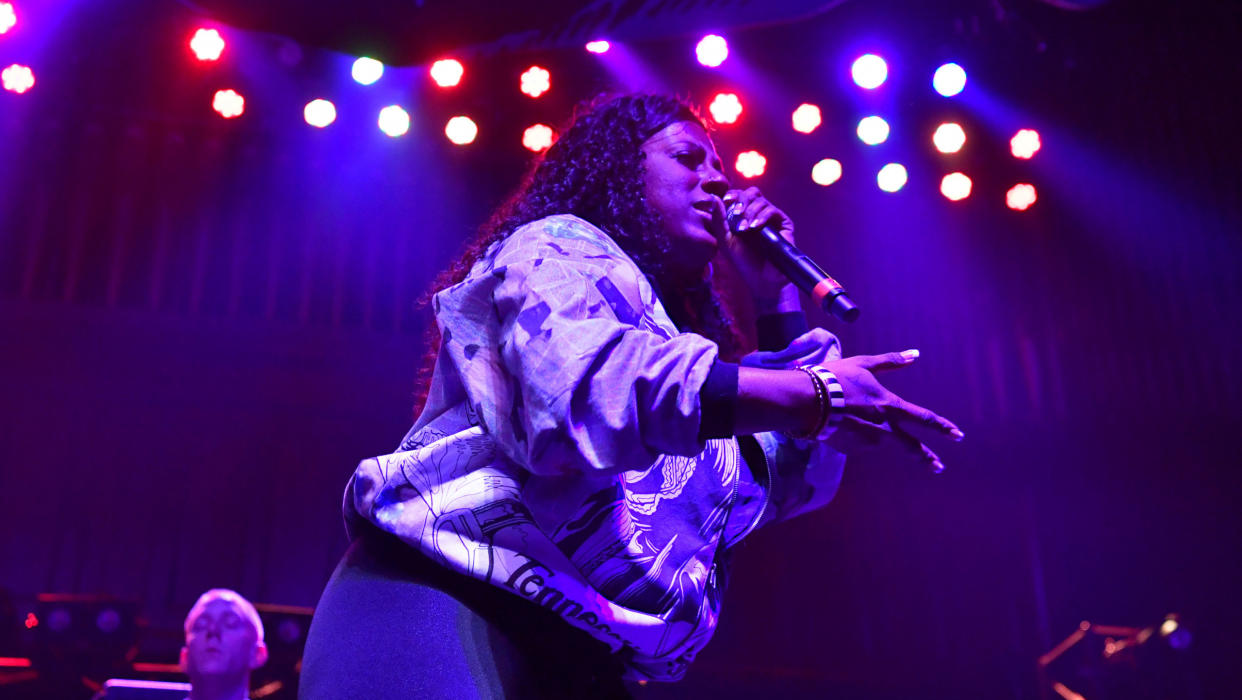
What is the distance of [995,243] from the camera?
15.9ft

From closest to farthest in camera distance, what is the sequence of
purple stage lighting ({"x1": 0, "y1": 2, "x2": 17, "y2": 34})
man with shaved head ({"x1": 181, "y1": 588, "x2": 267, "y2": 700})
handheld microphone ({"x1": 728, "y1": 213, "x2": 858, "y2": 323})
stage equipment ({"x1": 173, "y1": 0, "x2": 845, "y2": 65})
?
handheld microphone ({"x1": 728, "y1": 213, "x2": 858, "y2": 323}) → man with shaved head ({"x1": 181, "y1": 588, "x2": 267, "y2": 700}) → purple stage lighting ({"x1": 0, "y1": 2, "x2": 17, "y2": 34}) → stage equipment ({"x1": 173, "y1": 0, "x2": 845, "y2": 65})

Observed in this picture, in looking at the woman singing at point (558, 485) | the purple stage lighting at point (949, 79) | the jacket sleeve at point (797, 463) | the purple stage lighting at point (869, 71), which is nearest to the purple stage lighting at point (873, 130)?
the purple stage lighting at point (869, 71)

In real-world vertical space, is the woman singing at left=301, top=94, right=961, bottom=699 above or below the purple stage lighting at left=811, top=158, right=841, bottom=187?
below

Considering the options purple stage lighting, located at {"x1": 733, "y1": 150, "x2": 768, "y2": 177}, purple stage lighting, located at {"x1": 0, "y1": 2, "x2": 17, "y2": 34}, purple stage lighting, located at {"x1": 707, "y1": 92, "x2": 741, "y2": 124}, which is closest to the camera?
purple stage lighting, located at {"x1": 0, "y1": 2, "x2": 17, "y2": 34}

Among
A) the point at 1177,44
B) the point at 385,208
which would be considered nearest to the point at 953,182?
the point at 1177,44

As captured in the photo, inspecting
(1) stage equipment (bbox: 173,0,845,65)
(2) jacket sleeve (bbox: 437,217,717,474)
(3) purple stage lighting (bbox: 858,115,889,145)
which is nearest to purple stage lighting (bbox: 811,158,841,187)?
(3) purple stage lighting (bbox: 858,115,889,145)

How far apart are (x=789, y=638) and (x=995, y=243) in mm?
2144

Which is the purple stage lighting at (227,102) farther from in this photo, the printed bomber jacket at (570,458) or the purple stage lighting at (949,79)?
the printed bomber jacket at (570,458)

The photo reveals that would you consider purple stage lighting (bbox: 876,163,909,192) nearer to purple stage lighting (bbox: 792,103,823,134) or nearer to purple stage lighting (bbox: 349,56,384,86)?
purple stage lighting (bbox: 792,103,823,134)

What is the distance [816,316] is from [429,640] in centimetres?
400

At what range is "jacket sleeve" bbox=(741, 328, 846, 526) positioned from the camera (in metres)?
1.59

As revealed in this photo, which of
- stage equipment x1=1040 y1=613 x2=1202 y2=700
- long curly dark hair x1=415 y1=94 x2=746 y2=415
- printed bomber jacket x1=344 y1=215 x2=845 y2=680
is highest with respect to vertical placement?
long curly dark hair x1=415 y1=94 x2=746 y2=415

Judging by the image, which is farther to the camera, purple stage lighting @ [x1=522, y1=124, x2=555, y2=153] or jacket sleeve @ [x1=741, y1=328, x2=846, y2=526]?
purple stage lighting @ [x1=522, y1=124, x2=555, y2=153]

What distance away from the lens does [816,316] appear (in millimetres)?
4930
